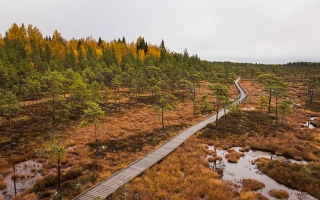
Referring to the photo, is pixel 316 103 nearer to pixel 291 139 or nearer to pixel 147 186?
pixel 291 139

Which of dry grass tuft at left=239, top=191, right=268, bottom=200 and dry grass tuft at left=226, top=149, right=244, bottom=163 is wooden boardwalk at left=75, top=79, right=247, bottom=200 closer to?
dry grass tuft at left=226, top=149, right=244, bottom=163

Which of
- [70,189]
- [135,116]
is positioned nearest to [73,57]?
[135,116]

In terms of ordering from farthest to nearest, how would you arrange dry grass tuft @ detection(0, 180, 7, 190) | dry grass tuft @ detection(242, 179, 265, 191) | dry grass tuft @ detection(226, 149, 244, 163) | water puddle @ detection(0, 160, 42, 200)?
dry grass tuft @ detection(226, 149, 244, 163) < dry grass tuft @ detection(242, 179, 265, 191) < dry grass tuft @ detection(0, 180, 7, 190) < water puddle @ detection(0, 160, 42, 200)

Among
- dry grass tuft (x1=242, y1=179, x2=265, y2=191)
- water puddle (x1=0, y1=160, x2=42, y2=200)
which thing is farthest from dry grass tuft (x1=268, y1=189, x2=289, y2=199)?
water puddle (x1=0, y1=160, x2=42, y2=200)

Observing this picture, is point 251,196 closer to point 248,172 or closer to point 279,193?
point 279,193

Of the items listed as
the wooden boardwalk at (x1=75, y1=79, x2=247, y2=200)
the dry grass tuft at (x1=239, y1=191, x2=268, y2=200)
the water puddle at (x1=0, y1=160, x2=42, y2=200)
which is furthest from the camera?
the water puddle at (x1=0, y1=160, x2=42, y2=200)

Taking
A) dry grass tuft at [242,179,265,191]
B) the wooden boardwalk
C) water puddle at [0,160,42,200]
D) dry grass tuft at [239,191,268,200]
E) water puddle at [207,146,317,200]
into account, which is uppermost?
the wooden boardwalk

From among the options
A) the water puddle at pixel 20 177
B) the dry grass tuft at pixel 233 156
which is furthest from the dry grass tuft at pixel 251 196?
the water puddle at pixel 20 177

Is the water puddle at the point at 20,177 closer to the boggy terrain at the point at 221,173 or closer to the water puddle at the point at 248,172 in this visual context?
the boggy terrain at the point at 221,173
